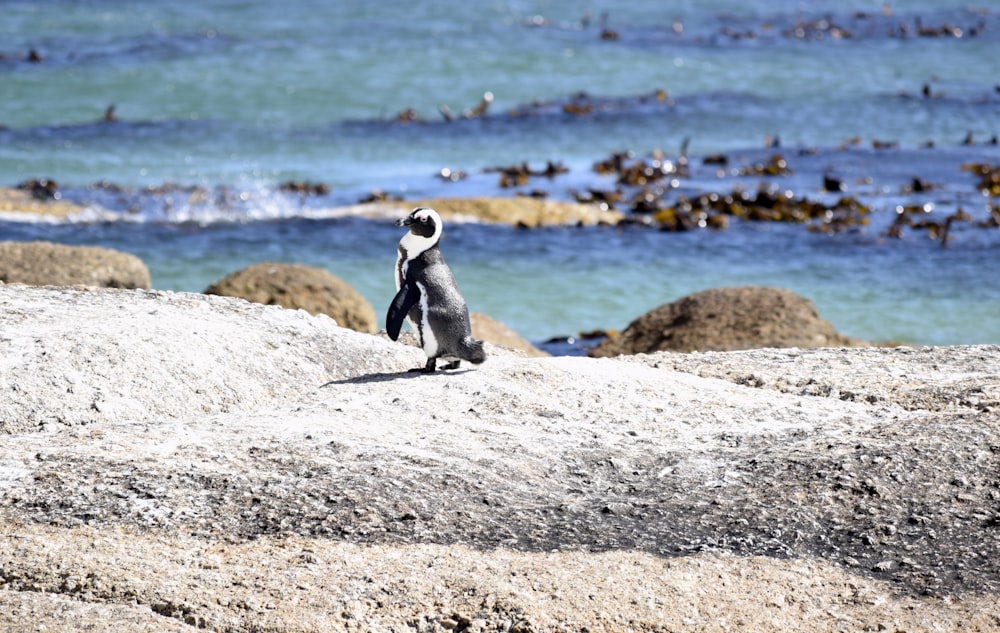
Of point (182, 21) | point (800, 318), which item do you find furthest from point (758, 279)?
point (182, 21)

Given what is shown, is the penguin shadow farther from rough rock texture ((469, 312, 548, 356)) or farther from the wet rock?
the wet rock

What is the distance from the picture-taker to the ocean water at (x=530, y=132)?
48.6ft

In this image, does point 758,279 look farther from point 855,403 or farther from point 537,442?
point 537,442

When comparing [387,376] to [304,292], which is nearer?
[387,376]

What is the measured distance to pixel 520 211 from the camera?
54.7 ft

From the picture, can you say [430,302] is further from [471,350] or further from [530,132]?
[530,132]

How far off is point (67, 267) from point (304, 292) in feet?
5.41

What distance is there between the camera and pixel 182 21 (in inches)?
1340

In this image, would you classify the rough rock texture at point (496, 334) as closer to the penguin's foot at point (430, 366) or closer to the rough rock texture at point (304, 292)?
the rough rock texture at point (304, 292)

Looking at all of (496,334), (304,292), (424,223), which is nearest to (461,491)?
(424,223)

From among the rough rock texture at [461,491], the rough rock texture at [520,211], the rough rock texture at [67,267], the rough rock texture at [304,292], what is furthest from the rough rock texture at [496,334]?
the rough rock texture at [520,211]

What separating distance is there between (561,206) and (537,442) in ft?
38.6

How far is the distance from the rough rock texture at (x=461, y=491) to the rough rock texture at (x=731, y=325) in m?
2.82

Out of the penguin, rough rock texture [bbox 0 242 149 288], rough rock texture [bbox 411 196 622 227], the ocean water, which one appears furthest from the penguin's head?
rough rock texture [bbox 411 196 622 227]
